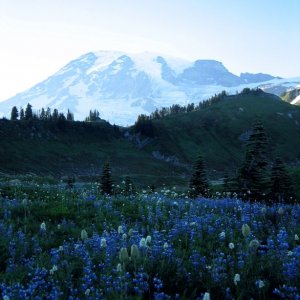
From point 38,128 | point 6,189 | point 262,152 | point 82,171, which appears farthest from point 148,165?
point 6,189

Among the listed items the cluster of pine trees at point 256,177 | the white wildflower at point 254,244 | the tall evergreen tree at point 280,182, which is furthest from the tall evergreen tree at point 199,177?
the white wildflower at point 254,244

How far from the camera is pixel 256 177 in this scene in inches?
1171

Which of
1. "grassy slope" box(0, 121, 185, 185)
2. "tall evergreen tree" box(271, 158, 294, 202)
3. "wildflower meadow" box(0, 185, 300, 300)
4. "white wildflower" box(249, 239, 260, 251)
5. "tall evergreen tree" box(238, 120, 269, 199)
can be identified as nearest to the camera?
"wildflower meadow" box(0, 185, 300, 300)

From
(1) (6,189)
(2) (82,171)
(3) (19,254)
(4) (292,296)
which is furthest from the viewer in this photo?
(2) (82,171)

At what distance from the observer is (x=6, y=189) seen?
1465 centimetres

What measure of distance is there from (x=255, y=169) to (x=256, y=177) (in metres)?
0.71

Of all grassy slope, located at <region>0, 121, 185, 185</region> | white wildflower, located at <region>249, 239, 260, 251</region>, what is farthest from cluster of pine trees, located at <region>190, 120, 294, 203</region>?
grassy slope, located at <region>0, 121, 185, 185</region>

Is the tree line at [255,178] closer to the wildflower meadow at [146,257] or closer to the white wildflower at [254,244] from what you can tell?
the wildflower meadow at [146,257]

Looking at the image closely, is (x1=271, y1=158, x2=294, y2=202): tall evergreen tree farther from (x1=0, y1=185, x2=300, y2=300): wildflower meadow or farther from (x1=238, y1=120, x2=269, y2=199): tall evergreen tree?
(x1=0, y1=185, x2=300, y2=300): wildflower meadow

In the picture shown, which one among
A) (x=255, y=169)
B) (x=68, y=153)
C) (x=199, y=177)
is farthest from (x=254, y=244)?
(x=68, y=153)

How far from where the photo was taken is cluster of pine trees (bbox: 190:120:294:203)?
28.2 meters

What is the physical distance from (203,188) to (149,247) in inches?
982

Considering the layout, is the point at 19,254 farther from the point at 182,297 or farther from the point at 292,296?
the point at 292,296

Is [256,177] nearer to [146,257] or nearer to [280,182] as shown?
[280,182]
